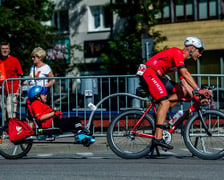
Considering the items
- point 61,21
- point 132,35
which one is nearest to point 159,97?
point 132,35

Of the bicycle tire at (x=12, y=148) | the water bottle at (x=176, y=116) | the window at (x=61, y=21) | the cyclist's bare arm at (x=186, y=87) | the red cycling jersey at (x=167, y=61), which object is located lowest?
the bicycle tire at (x=12, y=148)

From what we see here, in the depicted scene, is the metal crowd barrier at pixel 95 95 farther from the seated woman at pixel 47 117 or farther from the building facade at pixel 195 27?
the building facade at pixel 195 27

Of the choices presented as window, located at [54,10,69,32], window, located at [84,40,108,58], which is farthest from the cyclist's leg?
window, located at [54,10,69,32]

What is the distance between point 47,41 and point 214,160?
66.1 ft

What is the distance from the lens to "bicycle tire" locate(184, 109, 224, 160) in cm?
895

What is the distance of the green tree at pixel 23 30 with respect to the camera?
91.9 ft

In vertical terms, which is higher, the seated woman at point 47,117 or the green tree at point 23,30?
the green tree at point 23,30

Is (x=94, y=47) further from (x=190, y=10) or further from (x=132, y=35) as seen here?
(x=132, y=35)

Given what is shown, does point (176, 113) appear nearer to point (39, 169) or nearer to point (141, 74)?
point (141, 74)

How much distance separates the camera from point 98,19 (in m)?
37.2

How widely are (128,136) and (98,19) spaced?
92.6 feet

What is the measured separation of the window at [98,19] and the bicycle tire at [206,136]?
2746 cm

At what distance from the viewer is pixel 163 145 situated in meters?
8.98

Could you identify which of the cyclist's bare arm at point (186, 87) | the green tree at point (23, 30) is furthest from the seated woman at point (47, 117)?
the green tree at point (23, 30)
